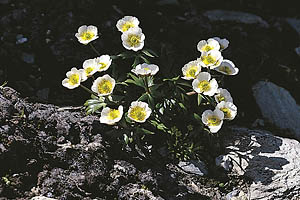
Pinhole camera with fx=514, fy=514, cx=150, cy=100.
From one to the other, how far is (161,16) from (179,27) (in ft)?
0.87

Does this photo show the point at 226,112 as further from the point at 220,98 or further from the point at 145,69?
the point at 145,69

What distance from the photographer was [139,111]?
4.29 m

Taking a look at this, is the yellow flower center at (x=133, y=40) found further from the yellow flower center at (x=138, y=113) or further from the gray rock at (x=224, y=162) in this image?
the gray rock at (x=224, y=162)

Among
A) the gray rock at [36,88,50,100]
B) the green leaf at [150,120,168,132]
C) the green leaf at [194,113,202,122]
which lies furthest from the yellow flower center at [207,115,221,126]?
the gray rock at [36,88,50,100]

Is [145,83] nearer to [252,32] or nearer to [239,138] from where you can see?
[239,138]

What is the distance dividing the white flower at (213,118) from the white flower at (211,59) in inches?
15.6

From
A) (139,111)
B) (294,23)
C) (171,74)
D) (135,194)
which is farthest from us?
(294,23)

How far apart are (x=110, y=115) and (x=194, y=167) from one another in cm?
91

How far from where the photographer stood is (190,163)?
4590 millimetres

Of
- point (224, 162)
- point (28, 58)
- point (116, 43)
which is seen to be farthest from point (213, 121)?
point (28, 58)

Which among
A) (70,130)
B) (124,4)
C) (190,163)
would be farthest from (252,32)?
(70,130)

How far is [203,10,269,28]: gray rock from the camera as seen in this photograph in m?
6.21

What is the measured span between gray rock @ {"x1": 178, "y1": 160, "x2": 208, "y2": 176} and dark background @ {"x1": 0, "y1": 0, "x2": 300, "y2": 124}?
88 centimetres

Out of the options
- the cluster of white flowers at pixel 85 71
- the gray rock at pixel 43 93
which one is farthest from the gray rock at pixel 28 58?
the cluster of white flowers at pixel 85 71
